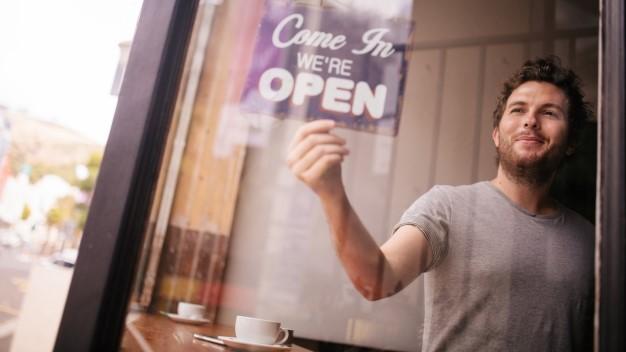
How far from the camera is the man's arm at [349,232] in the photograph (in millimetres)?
1081

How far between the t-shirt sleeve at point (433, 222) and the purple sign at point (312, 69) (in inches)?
13.1

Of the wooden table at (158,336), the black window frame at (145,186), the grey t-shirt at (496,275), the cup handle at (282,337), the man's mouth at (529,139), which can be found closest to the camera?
the black window frame at (145,186)

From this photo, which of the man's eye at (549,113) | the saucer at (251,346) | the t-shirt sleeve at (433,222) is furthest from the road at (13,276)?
the man's eye at (549,113)

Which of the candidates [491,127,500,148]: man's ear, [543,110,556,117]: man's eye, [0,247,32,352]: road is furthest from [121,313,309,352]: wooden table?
[543,110,556,117]: man's eye

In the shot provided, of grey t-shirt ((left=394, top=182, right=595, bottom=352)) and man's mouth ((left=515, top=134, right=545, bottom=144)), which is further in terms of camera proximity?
man's mouth ((left=515, top=134, right=545, bottom=144))

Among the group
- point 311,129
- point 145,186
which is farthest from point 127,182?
point 311,129

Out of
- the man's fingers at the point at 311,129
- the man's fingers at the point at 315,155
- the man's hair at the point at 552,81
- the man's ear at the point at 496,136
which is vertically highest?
the man's hair at the point at 552,81

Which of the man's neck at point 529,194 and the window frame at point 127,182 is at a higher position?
the man's neck at point 529,194

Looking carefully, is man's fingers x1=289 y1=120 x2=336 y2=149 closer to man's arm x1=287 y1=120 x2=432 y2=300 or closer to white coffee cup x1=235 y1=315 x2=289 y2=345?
man's arm x1=287 y1=120 x2=432 y2=300

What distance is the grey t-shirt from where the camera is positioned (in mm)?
1232

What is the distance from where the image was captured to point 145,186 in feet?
2.36

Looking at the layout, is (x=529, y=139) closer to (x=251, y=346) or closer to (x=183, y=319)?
(x=251, y=346)

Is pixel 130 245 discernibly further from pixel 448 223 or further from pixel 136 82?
pixel 448 223

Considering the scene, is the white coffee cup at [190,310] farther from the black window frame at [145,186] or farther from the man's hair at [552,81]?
the man's hair at [552,81]
